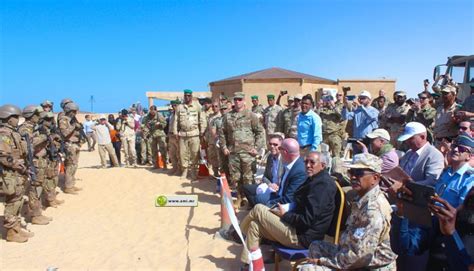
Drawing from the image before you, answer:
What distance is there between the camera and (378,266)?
9.80 ft

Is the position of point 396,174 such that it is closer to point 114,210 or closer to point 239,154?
point 239,154

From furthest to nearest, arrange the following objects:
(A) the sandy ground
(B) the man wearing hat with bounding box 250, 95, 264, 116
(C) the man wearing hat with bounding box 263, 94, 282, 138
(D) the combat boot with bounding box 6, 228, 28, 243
A: (B) the man wearing hat with bounding box 250, 95, 264, 116 < (C) the man wearing hat with bounding box 263, 94, 282, 138 < (D) the combat boot with bounding box 6, 228, 28, 243 < (A) the sandy ground

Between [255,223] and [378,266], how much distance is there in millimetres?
1458

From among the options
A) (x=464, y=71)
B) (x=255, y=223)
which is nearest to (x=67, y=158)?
(x=255, y=223)

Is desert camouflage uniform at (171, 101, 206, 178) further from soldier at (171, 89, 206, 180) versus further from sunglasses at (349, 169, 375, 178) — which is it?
sunglasses at (349, 169, 375, 178)

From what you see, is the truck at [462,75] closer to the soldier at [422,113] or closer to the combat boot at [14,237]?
the soldier at [422,113]

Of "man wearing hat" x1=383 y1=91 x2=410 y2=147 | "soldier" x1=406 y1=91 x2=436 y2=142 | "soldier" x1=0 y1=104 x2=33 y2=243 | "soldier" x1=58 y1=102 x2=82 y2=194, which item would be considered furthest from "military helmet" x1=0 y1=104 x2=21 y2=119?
"soldier" x1=406 y1=91 x2=436 y2=142

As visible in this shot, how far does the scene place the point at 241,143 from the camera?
23.1ft

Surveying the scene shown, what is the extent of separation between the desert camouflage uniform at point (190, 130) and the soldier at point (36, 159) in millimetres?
3082

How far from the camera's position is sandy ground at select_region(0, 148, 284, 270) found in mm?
4951

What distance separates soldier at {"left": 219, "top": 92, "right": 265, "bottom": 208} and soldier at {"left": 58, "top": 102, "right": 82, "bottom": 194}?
149 inches

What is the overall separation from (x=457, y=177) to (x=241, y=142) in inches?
166

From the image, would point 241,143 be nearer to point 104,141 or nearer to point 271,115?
point 271,115

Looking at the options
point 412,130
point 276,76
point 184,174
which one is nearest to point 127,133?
point 184,174
